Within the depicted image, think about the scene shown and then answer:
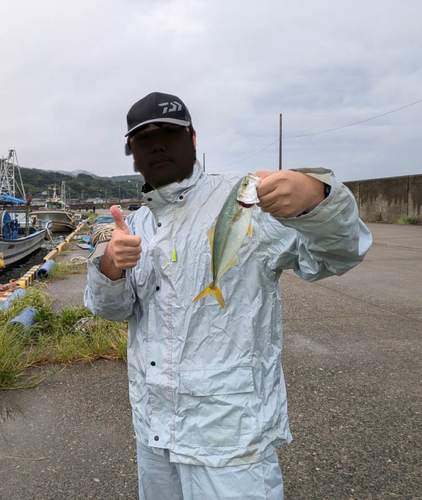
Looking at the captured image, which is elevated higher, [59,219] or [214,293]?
[214,293]

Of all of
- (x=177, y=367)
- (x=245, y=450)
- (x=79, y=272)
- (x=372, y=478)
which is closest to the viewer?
(x=245, y=450)

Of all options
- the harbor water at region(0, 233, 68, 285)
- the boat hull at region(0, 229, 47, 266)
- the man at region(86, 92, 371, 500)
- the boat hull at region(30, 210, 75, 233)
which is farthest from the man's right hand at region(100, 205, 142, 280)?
the boat hull at region(30, 210, 75, 233)

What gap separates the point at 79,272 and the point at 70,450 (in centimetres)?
810

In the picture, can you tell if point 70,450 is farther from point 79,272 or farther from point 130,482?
point 79,272

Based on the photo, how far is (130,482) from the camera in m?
2.91

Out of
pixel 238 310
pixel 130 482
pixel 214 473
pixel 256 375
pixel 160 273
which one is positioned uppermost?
pixel 160 273

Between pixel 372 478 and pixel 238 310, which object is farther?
pixel 372 478

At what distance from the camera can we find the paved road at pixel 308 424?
2859 mm

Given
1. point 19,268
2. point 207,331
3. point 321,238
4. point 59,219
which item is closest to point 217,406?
point 207,331

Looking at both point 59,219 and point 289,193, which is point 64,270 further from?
point 59,219

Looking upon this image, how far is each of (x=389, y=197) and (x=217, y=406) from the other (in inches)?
939

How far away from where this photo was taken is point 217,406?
1.67 m

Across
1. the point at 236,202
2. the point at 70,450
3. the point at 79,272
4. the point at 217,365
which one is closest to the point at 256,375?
the point at 217,365

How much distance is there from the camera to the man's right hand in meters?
1.64
